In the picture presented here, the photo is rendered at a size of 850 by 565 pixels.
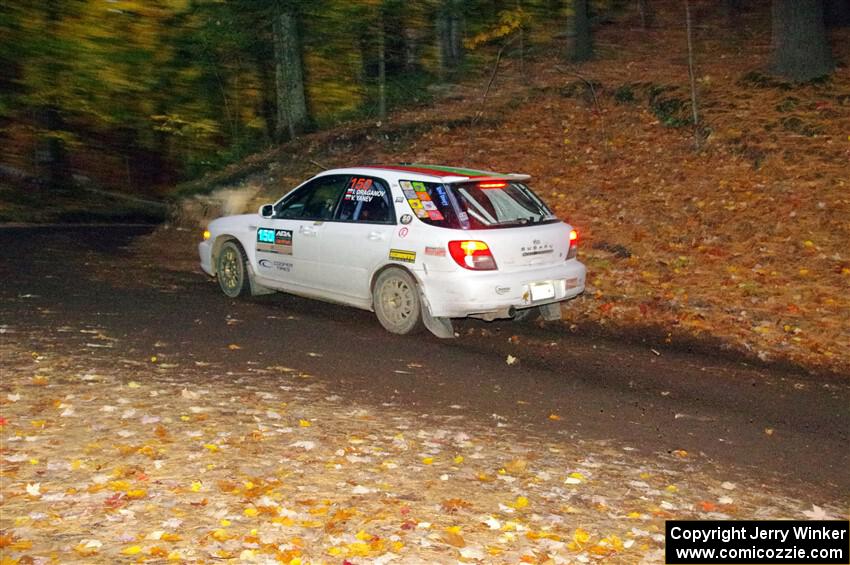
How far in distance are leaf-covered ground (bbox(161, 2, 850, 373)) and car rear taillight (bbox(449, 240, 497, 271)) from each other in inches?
78.4

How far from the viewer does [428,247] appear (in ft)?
30.3

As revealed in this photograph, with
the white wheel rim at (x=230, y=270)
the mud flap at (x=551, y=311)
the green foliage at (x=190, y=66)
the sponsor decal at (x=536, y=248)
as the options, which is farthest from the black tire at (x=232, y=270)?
the sponsor decal at (x=536, y=248)

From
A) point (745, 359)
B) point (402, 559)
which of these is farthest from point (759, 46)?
point (402, 559)

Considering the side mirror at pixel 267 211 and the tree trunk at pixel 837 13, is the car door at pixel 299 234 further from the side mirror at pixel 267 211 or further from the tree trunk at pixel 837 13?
the tree trunk at pixel 837 13

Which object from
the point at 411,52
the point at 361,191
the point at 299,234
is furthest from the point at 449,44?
the point at 361,191

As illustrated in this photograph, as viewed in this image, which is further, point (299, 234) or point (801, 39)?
point (801, 39)

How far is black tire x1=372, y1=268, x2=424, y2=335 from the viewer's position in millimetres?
9547

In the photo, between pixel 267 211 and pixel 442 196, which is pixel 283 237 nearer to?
pixel 267 211

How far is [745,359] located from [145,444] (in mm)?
5551

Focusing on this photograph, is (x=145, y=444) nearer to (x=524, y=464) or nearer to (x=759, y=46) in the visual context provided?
(x=524, y=464)

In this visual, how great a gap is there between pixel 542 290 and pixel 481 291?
28.2 inches

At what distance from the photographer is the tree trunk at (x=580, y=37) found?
912 inches

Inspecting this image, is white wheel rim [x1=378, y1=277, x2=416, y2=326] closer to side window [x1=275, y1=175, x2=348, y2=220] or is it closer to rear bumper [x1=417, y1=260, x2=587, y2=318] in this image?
rear bumper [x1=417, y1=260, x2=587, y2=318]

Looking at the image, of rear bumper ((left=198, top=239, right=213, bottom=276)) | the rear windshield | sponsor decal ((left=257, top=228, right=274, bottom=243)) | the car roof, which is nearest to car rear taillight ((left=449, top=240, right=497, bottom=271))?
the rear windshield
